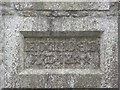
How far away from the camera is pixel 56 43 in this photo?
1.72m

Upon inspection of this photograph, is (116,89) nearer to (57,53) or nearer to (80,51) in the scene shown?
(80,51)

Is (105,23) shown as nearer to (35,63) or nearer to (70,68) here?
(70,68)

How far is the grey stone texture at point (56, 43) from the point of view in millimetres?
1686

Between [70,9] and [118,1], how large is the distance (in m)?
0.32

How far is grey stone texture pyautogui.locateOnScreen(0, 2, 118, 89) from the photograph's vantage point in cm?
169

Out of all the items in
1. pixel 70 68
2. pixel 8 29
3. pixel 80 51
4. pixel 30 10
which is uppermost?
pixel 30 10

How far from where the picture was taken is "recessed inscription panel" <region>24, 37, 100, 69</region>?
171cm

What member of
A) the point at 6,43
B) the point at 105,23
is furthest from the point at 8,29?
the point at 105,23

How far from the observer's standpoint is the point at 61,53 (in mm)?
1721

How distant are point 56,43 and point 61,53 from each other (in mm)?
73

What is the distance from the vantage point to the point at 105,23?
1697 millimetres

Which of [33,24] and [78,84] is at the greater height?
[33,24]

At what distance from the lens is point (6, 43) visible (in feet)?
5.56

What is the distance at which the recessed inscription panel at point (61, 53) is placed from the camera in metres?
1.71
